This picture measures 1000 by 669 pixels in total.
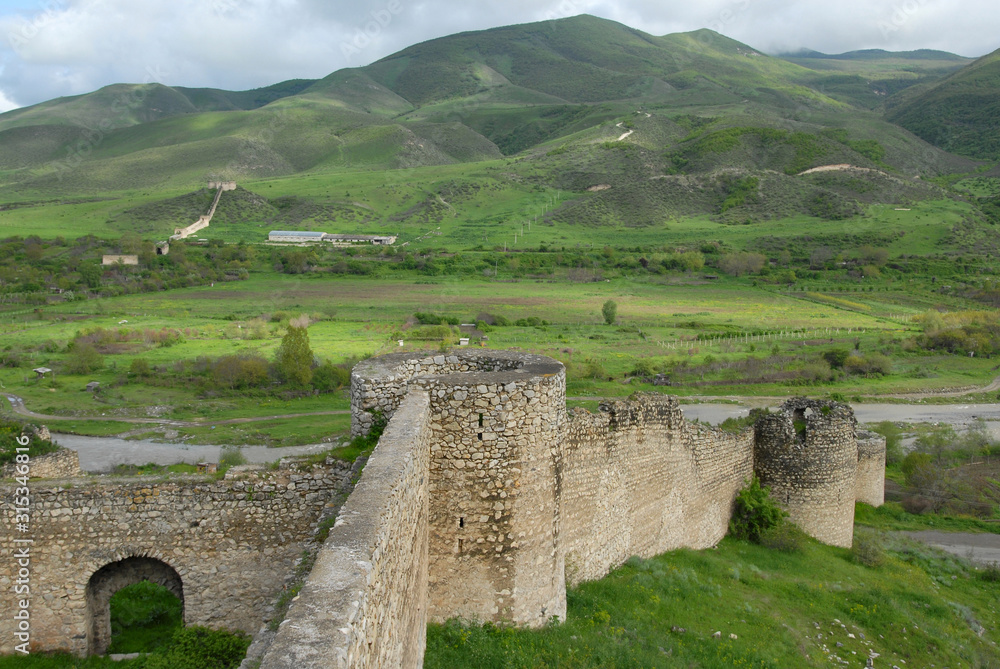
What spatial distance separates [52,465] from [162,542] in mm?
3706

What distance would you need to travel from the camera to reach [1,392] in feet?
103

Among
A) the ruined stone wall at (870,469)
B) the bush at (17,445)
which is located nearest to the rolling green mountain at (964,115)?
the ruined stone wall at (870,469)

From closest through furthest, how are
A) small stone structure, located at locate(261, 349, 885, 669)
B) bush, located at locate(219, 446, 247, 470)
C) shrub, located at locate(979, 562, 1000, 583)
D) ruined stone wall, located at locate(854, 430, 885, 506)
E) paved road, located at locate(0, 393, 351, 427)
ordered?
small stone structure, located at locate(261, 349, 885, 669)
shrub, located at locate(979, 562, 1000, 583)
ruined stone wall, located at locate(854, 430, 885, 506)
bush, located at locate(219, 446, 247, 470)
paved road, located at locate(0, 393, 351, 427)

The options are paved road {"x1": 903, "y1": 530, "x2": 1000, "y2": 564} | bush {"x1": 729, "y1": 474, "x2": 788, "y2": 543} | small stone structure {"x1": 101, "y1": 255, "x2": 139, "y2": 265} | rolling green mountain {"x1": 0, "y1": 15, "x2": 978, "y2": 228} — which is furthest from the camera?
rolling green mountain {"x1": 0, "y1": 15, "x2": 978, "y2": 228}

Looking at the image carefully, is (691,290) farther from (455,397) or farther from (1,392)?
(455,397)

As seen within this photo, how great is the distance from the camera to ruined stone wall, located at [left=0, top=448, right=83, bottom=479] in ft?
31.0

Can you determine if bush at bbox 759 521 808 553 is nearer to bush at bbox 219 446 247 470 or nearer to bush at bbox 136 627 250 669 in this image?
bush at bbox 136 627 250 669

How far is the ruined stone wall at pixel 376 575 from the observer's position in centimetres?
337

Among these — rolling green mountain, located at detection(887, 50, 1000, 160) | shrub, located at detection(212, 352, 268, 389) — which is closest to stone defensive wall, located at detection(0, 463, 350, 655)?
shrub, located at detection(212, 352, 268, 389)

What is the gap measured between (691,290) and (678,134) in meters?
80.8

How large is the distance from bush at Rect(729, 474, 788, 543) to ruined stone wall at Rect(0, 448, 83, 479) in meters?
12.7

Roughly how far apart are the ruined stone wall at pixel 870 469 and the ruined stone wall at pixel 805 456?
9.48ft

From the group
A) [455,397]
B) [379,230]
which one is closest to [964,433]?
[455,397]

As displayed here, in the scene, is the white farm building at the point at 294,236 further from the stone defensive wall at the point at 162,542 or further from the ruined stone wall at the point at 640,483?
the stone defensive wall at the point at 162,542
